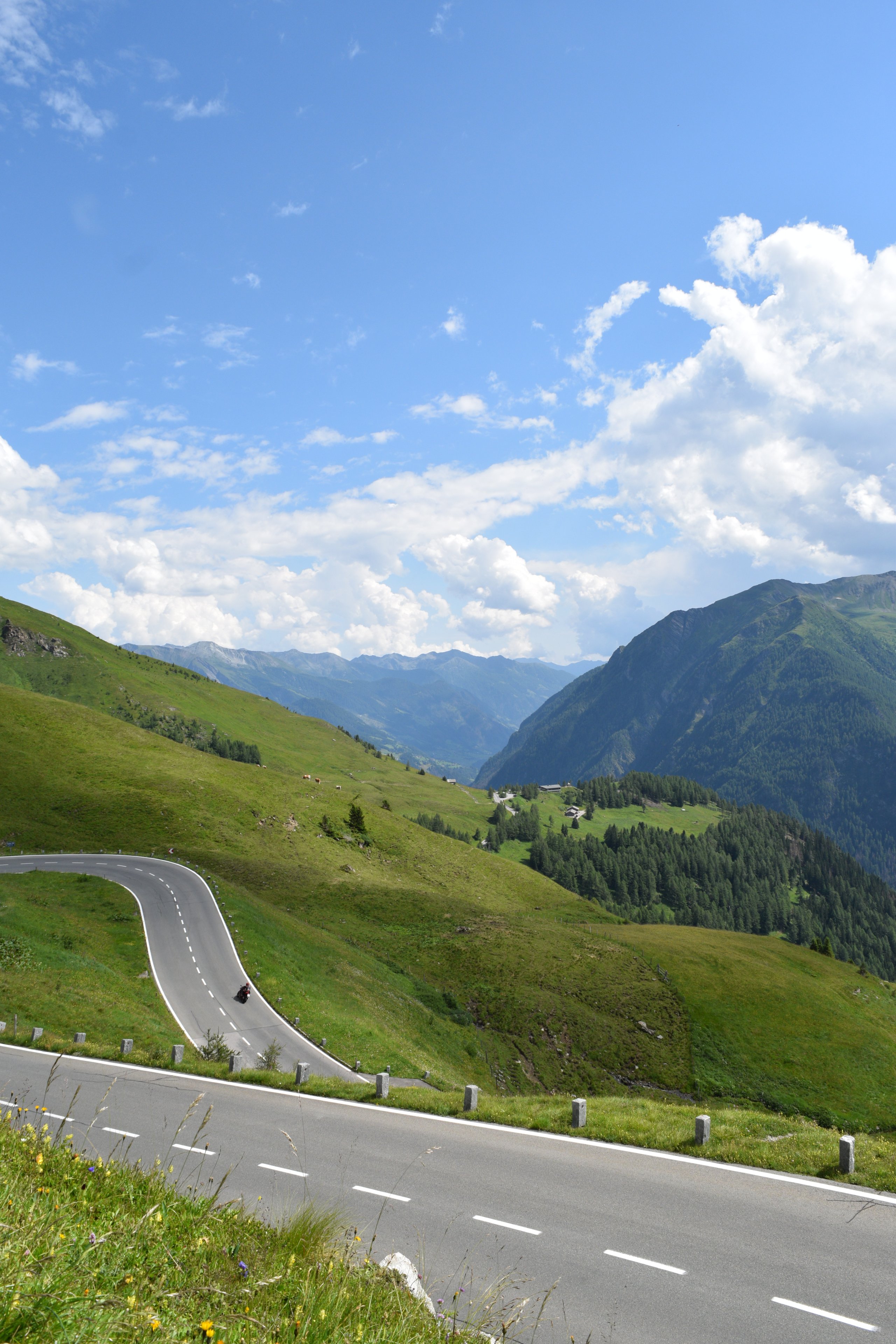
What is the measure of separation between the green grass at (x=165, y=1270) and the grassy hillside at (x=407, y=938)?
25237 mm

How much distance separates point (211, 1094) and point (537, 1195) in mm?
11057

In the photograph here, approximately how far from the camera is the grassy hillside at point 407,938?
4609cm

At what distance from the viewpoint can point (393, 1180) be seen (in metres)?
13.1

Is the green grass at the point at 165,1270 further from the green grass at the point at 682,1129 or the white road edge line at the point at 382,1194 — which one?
the green grass at the point at 682,1129

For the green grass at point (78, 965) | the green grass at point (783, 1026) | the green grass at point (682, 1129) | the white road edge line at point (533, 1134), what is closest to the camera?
the white road edge line at point (533, 1134)

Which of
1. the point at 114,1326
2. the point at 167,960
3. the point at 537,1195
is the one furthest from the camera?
the point at 167,960

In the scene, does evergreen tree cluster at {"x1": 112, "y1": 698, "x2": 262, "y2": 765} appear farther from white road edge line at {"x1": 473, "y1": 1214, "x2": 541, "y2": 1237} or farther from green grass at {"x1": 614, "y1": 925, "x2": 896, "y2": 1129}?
white road edge line at {"x1": 473, "y1": 1214, "x2": 541, "y2": 1237}

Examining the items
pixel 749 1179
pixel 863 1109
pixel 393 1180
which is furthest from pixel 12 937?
pixel 863 1109

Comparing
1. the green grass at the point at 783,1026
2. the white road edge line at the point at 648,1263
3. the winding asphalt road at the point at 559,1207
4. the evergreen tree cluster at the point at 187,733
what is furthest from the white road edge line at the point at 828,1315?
the evergreen tree cluster at the point at 187,733

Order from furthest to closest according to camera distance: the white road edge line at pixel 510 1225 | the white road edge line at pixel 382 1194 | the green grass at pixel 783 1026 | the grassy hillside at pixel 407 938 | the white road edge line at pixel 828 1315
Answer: the green grass at pixel 783 1026
the grassy hillside at pixel 407 938
the white road edge line at pixel 382 1194
the white road edge line at pixel 510 1225
the white road edge line at pixel 828 1315

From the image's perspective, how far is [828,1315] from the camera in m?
9.06

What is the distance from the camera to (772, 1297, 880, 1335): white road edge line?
883cm

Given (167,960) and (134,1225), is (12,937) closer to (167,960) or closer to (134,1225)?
(167,960)

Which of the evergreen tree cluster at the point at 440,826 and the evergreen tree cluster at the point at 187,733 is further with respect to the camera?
the evergreen tree cluster at the point at 440,826
